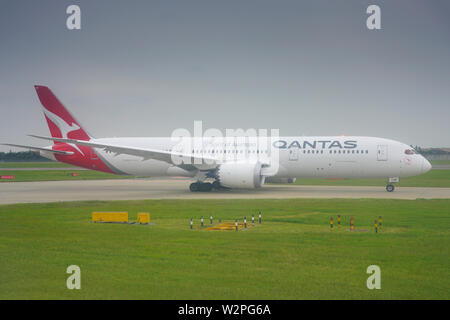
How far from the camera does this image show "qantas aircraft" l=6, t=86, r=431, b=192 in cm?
3007

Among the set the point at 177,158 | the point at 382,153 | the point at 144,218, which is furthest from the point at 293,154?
the point at 144,218

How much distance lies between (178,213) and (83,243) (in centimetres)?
703

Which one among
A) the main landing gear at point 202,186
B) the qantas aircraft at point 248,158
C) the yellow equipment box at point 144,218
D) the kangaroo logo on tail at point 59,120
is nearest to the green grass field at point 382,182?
the qantas aircraft at point 248,158

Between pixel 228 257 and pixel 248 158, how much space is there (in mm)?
21790

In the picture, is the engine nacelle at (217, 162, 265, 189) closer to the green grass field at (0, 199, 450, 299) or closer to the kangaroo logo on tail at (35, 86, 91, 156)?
the green grass field at (0, 199, 450, 299)

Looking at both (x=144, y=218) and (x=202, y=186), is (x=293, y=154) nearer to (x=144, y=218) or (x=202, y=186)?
(x=202, y=186)

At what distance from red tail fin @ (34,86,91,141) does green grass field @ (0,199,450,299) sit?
18.7 metres

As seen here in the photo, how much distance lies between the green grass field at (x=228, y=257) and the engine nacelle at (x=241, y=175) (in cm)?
958

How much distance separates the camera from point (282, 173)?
106 ft

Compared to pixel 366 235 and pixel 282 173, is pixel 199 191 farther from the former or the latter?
pixel 366 235

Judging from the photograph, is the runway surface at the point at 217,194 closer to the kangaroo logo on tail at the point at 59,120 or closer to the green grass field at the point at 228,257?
the kangaroo logo on tail at the point at 59,120

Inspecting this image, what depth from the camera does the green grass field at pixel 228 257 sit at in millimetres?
8461

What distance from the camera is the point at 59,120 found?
36625 mm
